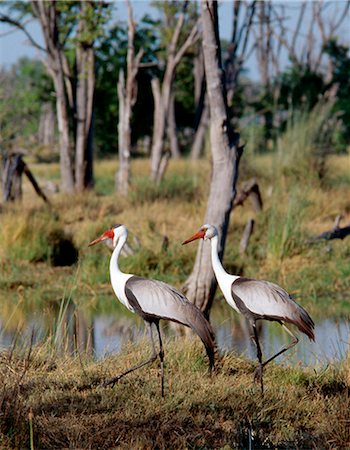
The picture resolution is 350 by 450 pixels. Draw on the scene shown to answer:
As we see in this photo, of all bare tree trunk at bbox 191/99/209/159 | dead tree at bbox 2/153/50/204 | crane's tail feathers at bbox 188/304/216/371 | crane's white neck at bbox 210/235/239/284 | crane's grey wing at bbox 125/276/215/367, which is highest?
crane's white neck at bbox 210/235/239/284

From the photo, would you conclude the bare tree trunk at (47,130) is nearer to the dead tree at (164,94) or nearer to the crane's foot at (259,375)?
the dead tree at (164,94)

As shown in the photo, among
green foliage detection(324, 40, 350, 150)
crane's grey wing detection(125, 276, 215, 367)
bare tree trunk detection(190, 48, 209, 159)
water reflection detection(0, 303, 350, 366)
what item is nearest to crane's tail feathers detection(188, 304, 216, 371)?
crane's grey wing detection(125, 276, 215, 367)

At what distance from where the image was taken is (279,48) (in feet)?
148

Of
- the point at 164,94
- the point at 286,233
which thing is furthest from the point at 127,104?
the point at 286,233

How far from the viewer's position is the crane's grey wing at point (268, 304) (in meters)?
6.38

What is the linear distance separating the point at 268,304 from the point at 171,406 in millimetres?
965

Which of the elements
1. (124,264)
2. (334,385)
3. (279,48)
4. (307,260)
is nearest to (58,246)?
(124,264)

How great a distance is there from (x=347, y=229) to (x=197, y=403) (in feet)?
21.6

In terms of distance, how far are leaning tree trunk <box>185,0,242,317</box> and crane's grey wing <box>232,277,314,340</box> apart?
104 inches

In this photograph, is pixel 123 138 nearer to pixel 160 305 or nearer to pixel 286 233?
pixel 286 233

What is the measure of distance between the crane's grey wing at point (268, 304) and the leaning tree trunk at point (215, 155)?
2.65 metres

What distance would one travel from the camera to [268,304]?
6445 millimetres

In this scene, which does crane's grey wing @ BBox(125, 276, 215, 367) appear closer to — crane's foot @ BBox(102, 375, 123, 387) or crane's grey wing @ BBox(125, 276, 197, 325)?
crane's grey wing @ BBox(125, 276, 197, 325)

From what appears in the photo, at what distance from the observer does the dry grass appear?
5.55 meters
